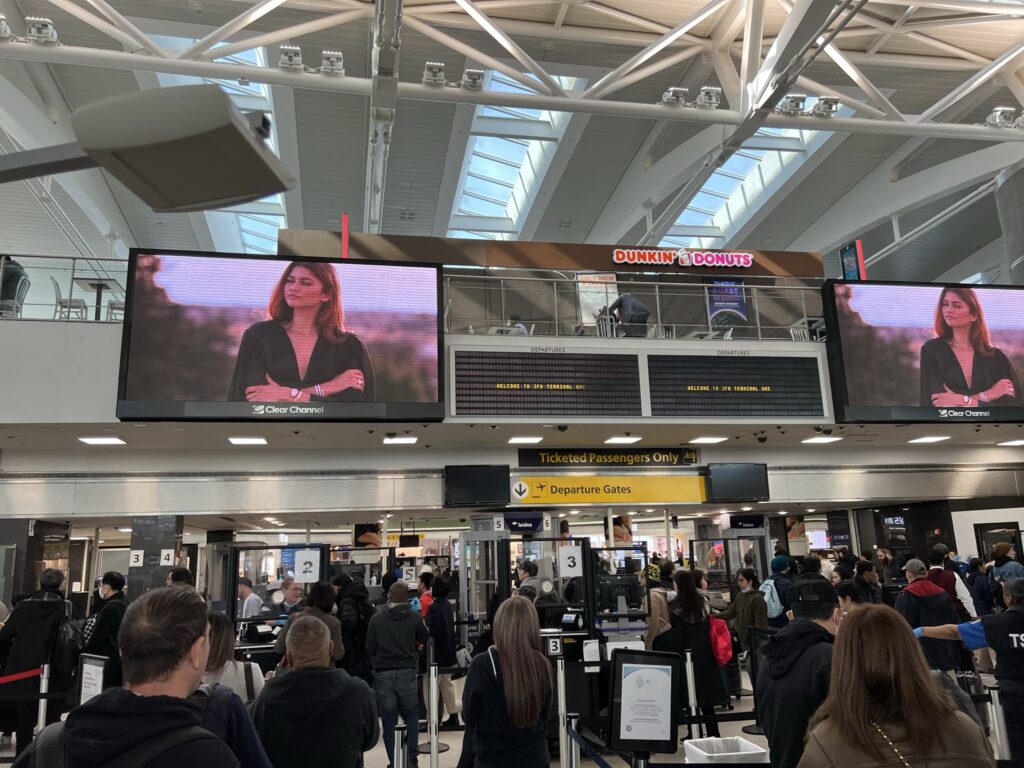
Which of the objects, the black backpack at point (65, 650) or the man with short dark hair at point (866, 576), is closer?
the black backpack at point (65, 650)

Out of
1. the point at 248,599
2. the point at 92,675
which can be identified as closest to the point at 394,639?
the point at 248,599

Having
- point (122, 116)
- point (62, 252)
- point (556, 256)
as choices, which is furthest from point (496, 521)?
point (62, 252)

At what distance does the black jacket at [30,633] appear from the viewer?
623cm

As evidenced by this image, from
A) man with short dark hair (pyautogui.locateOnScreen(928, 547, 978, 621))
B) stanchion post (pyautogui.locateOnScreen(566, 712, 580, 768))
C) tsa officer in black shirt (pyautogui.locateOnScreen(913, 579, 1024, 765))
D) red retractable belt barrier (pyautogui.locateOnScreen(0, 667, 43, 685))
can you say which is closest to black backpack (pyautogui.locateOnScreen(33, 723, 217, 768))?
stanchion post (pyautogui.locateOnScreen(566, 712, 580, 768))

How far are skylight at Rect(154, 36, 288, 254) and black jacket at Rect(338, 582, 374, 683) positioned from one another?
867 cm

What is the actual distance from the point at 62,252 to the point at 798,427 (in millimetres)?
16814

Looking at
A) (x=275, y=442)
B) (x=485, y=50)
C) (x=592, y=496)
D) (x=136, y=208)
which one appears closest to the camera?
(x=275, y=442)

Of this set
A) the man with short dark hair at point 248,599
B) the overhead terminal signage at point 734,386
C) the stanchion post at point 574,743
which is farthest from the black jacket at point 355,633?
the overhead terminal signage at point 734,386

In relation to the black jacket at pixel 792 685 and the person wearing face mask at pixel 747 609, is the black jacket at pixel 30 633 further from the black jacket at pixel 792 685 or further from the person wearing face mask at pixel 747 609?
the person wearing face mask at pixel 747 609

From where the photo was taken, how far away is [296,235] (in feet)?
34.9

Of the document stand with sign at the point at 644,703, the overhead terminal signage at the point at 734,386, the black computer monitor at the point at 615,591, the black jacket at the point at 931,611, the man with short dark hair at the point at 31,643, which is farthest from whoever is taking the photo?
the overhead terminal signage at the point at 734,386

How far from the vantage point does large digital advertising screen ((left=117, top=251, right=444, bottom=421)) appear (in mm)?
8219

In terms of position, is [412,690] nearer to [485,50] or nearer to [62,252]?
[485,50]

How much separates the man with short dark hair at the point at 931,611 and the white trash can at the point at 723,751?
12.4 feet
